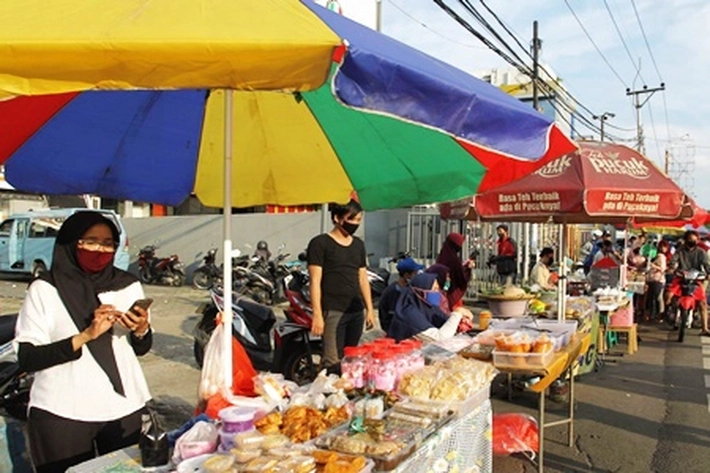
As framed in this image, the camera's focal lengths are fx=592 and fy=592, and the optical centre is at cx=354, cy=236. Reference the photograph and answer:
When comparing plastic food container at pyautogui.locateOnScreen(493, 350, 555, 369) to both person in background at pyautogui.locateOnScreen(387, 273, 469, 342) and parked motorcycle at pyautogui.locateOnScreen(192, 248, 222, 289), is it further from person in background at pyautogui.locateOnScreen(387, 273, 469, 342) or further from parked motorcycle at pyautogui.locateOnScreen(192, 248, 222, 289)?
parked motorcycle at pyautogui.locateOnScreen(192, 248, 222, 289)

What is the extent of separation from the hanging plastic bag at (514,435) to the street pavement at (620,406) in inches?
9.2

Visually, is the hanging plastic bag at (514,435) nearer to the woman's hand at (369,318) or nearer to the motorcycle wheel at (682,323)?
the woman's hand at (369,318)

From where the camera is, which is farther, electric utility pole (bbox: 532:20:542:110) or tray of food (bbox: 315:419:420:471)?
electric utility pole (bbox: 532:20:542:110)

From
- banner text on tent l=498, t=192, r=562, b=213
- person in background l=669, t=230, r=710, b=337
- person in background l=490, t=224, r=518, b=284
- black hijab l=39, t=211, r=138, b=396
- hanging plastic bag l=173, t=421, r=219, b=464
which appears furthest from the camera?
person in background l=490, t=224, r=518, b=284

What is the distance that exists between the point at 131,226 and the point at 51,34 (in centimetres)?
1804

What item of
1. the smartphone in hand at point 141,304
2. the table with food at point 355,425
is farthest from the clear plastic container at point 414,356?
the smartphone in hand at point 141,304

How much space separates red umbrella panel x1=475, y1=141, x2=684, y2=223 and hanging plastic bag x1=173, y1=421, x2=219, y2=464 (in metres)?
3.75

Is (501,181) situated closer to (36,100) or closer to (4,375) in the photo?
(36,100)

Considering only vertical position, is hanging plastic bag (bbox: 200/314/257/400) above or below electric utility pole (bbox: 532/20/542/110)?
below

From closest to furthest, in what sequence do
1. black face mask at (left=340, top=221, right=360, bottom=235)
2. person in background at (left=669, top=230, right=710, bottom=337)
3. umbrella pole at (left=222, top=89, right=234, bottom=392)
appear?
umbrella pole at (left=222, top=89, right=234, bottom=392), black face mask at (left=340, top=221, right=360, bottom=235), person in background at (left=669, top=230, right=710, bottom=337)

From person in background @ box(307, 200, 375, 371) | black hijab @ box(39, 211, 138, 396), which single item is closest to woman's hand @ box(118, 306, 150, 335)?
black hijab @ box(39, 211, 138, 396)

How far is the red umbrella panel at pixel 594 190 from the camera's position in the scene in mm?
5422

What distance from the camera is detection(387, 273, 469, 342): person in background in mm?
4488

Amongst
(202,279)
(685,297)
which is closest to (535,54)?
(685,297)
